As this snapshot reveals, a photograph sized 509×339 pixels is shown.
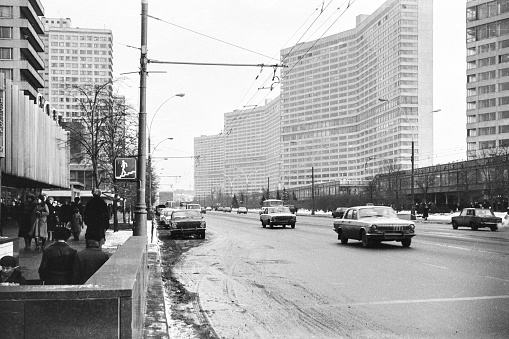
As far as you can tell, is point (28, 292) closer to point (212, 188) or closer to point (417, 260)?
point (417, 260)

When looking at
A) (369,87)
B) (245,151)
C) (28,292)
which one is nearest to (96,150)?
(28,292)

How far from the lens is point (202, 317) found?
859 centimetres

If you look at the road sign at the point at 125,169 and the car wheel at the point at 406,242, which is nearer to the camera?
the road sign at the point at 125,169

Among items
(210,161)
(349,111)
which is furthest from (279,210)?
(349,111)

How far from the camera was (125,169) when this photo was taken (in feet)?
55.1

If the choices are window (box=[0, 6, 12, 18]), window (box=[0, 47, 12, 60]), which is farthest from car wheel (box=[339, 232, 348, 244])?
window (box=[0, 6, 12, 18])

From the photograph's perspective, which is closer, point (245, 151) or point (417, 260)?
point (417, 260)

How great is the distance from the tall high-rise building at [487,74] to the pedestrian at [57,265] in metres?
105

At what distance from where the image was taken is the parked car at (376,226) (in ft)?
66.2

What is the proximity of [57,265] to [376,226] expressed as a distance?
47.6 feet

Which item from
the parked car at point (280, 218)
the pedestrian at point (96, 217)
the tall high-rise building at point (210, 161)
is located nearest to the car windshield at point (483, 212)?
the parked car at point (280, 218)

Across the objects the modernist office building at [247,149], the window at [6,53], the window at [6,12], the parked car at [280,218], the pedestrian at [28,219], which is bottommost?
the parked car at [280,218]

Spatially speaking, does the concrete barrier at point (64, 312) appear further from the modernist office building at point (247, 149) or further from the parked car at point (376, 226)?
the modernist office building at point (247, 149)

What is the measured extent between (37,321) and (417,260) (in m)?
13.2
